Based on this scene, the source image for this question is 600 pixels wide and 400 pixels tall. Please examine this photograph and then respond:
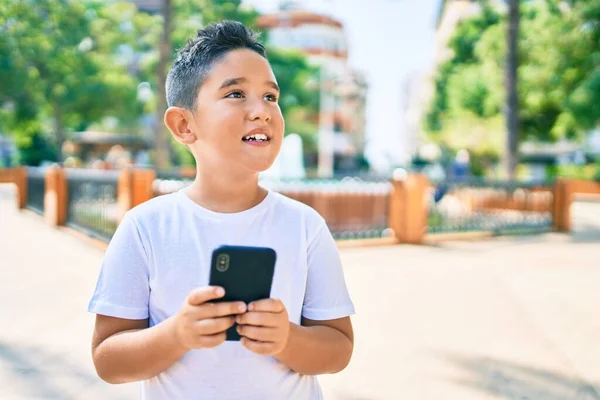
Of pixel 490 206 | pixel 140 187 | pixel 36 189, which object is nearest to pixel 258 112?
pixel 140 187

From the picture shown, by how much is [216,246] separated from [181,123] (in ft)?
1.09

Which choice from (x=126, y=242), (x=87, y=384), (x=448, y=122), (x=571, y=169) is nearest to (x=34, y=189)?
(x=87, y=384)

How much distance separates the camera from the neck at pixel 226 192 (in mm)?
1395

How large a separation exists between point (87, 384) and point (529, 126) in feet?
77.2

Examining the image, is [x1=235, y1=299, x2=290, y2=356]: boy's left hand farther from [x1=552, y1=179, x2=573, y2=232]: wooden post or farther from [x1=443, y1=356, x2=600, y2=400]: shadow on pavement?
[x1=552, y1=179, x2=573, y2=232]: wooden post

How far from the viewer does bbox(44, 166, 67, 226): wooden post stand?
446 inches

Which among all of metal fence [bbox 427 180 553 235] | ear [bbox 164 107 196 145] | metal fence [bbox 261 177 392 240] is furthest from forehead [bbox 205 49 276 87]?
metal fence [bbox 427 180 553 235]

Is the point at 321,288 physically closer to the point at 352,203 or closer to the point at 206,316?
the point at 206,316

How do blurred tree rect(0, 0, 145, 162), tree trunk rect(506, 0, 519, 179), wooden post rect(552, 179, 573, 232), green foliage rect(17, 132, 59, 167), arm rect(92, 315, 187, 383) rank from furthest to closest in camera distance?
green foliage rect(17, 132, 59, 167) → tree trunk rect(506, 0, 519, 179) → wooden post rect(552, 179, 573, 232) → blurred tree rect(0, 0, 145, 162) → arm rect(92, 315, 187, 383)

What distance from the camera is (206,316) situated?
3.57 feet

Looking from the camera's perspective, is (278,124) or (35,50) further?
(35,50)

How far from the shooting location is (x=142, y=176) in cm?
827

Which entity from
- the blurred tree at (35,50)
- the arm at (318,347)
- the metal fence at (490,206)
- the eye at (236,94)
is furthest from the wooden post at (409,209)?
the eye at (236,94)

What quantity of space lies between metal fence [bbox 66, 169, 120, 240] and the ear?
7592 mm
